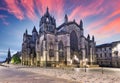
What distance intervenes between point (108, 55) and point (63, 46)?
21687 millimetres

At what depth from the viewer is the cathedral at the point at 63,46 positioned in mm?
56969

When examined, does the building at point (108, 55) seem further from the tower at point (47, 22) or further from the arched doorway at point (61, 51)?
the tower at point (47, 22)

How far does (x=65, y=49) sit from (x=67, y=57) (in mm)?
3238

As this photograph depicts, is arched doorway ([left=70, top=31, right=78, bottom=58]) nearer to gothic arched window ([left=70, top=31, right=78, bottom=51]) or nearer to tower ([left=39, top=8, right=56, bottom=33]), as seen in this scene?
gothic arched window ([left=70, top=31, right=78, bottom=51])

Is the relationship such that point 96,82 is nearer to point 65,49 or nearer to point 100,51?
point 65,49

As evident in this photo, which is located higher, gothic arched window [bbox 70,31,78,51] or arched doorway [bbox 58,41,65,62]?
gothic arched window [bbox 70,31,78,51]

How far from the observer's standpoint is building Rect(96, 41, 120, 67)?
197 feet

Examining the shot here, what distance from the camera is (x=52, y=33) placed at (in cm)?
5909

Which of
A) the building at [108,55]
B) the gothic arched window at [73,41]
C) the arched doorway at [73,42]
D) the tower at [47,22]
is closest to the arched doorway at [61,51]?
the arched doorway at [73,42]

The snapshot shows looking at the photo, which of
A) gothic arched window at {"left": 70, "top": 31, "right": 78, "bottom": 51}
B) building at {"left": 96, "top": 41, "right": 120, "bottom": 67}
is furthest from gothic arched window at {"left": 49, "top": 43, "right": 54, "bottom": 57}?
building at {"left": 96, "top": 41, "right": 120, "bottom": 67}

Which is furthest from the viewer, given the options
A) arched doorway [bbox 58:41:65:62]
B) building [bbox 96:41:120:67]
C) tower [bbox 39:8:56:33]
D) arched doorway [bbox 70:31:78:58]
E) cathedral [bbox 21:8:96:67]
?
tower [bbox 39:8:56:33]

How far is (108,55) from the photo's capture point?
218ft

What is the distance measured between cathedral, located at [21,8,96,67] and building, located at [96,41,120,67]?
4.59 meters

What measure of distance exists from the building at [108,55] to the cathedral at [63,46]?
4.59 metres
